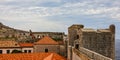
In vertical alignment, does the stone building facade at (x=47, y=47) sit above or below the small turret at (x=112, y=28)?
below

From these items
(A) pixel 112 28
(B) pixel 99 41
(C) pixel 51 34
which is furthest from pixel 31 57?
(C) pixel 51 34

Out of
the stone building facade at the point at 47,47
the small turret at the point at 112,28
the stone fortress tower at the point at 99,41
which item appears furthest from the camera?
the stone building facade at the point at 47,47

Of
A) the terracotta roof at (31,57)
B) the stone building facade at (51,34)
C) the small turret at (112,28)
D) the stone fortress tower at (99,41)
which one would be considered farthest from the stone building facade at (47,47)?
the stone fortress tower at (99,41)

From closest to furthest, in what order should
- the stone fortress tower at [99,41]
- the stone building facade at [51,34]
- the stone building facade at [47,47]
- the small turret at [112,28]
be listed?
the stone fortress tower at [99,41] → the small turret at [112,28] → the stone building facade at [47,47] → the stone building facade at [51,34]

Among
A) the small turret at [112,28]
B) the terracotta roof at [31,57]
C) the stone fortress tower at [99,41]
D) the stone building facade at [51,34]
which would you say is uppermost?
the small turret at [112,28]

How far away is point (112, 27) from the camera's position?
21.3 meters

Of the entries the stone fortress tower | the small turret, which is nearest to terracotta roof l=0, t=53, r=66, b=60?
the small turret

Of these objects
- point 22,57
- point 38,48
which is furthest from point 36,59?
point 38,48

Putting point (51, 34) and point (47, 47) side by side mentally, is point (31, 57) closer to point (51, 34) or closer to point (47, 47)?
point (47, 47)

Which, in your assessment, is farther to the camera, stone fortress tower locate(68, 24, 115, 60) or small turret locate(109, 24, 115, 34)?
small turret locate(109, 24, 115, 34)

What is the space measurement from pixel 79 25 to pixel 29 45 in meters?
27.6

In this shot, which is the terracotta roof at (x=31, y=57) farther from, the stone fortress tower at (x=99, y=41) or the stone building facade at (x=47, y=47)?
the stone fortress tower at (x=99, y=41)

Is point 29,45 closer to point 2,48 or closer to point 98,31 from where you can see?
point 2,48

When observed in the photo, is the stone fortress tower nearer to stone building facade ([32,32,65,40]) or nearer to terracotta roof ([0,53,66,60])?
terracotta roof ([0,53,66,60])
